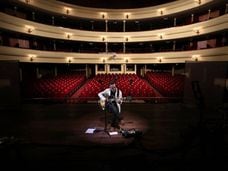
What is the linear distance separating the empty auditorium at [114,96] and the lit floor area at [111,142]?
21 millimetres

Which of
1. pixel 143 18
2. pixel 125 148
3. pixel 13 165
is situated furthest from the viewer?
pixel 143 18

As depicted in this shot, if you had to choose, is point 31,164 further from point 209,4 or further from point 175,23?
point 175,23

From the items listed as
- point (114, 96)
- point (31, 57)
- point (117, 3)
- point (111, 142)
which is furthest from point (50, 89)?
point (117, 3)

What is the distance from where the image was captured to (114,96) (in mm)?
5238

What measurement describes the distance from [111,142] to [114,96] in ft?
5.30

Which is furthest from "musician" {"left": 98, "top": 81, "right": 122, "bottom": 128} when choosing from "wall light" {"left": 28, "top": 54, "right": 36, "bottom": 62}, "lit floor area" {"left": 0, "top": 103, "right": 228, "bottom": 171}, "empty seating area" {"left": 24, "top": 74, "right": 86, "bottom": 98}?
"wall light" {"left": 28, "top": 54, "right": 36, "bottom": 62}

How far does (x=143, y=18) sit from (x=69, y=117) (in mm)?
15330

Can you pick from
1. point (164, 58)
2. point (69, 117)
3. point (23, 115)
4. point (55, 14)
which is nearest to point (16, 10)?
point (55, 14)

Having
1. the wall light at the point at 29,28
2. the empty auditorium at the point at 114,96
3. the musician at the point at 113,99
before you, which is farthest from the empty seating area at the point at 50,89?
the musician at the point at 113,99

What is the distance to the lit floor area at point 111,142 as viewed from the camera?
3070mm

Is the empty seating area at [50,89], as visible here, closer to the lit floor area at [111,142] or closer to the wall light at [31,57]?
the lit floor area at [111,142]

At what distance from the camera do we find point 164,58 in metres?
17.0

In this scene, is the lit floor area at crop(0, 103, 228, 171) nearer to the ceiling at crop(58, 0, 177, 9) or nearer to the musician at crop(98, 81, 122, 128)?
the musician at crop(98, 81, 122, 128)

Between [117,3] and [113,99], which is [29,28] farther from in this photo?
[113,99]
